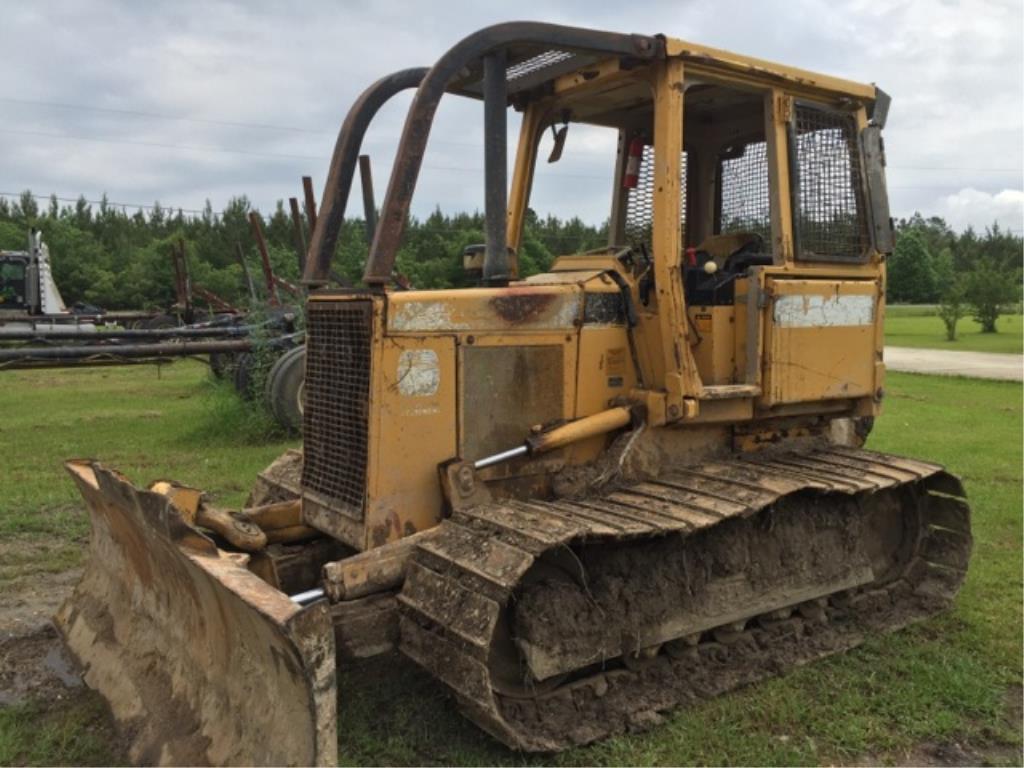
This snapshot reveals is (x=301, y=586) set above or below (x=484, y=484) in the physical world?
below

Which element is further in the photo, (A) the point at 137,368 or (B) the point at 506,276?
(A) the point at 137,368

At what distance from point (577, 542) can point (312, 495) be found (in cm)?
141

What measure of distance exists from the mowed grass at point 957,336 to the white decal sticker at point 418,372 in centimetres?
2783

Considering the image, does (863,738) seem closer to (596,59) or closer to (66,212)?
(596,59)

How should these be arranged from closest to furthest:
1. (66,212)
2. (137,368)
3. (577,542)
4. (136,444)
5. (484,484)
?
(577,542), (484,484), (136,444), (137,368), (66,212)

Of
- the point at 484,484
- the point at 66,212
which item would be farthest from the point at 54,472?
the point at 66,212

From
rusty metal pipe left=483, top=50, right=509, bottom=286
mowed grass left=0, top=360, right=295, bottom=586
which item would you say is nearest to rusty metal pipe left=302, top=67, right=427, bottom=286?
rusty metal pipe left=483, top=50, right=509, bottom=286

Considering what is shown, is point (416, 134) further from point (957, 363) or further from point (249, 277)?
point (957, 363)

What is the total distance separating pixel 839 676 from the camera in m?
4.64

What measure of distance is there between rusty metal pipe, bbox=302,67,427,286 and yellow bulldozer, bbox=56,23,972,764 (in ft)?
0.05

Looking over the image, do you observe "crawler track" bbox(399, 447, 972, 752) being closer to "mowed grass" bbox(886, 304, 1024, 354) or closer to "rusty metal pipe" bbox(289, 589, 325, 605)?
"rusty metal pipe" bbox(289, 589, 325, 605)

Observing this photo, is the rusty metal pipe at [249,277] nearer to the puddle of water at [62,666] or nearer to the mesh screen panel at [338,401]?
the puddle of water at [62,666]

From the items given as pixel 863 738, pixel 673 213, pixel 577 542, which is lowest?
pixel 863 738

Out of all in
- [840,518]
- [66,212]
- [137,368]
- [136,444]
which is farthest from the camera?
[66,212]
